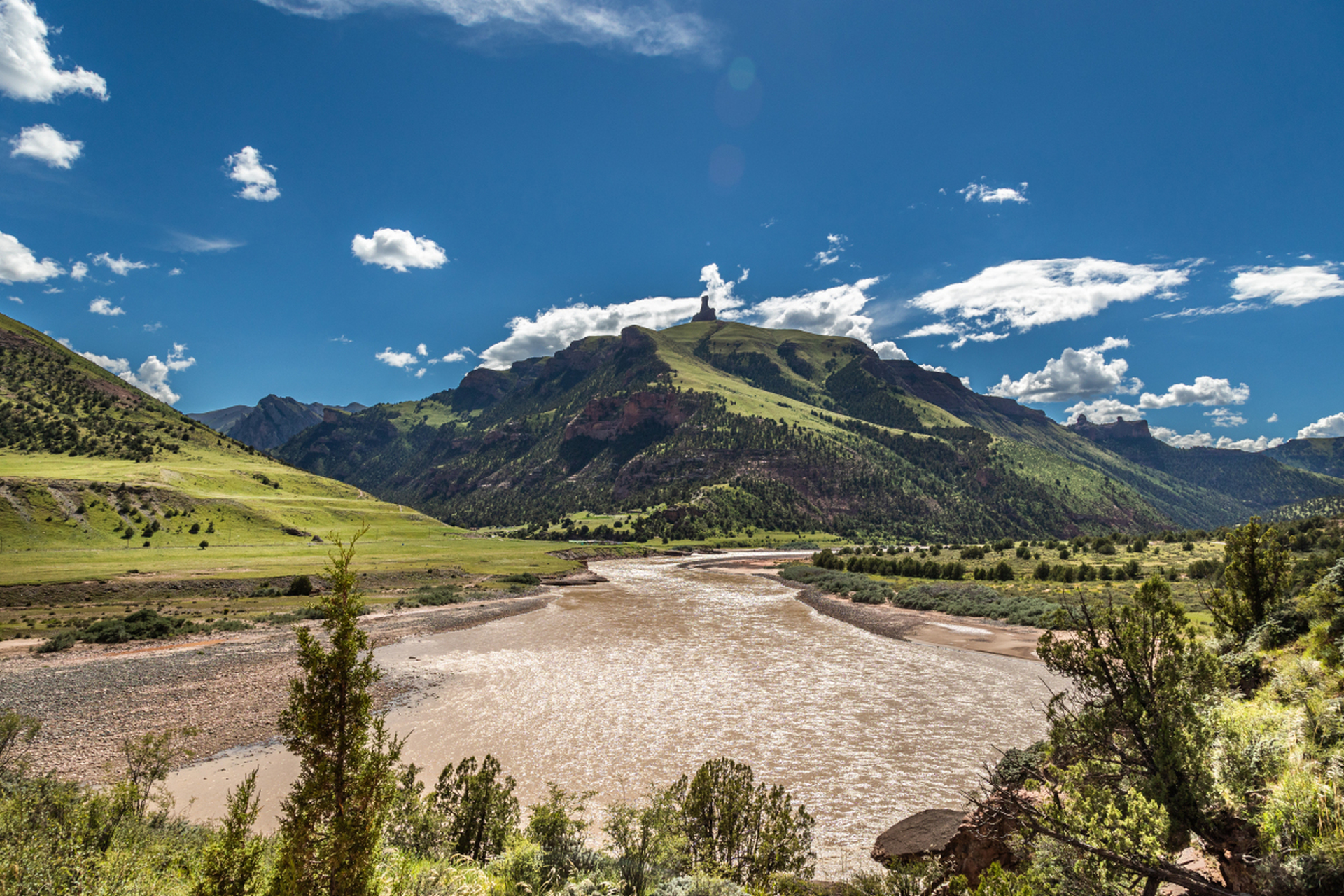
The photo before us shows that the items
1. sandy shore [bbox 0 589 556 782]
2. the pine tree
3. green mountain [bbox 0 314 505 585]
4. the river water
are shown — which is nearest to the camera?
the pine tree

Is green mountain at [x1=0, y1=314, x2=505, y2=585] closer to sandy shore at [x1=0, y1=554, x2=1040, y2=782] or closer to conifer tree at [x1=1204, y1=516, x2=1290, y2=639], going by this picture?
sandy shore at [x1=0, y1=554, x2=1040, y2=782]

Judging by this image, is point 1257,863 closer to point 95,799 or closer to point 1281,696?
point 1281,696

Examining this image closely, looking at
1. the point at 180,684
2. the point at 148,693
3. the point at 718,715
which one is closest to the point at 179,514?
the point at 180,684

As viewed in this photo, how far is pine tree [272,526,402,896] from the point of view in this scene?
19.2 feet

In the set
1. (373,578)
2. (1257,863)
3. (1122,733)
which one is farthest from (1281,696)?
(373,578)

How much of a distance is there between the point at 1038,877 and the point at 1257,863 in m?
2.04

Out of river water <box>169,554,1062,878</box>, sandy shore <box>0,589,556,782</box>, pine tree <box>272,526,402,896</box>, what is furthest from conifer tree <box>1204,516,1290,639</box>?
sandy shore <box>0,589,556,782</box>

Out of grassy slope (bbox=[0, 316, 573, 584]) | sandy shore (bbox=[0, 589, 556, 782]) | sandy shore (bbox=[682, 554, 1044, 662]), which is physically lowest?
sandy shore (bbox=[682, 554, 1044, 662])

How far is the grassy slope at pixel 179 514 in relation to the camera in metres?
57.4

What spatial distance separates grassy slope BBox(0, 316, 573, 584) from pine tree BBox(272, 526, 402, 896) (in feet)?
112

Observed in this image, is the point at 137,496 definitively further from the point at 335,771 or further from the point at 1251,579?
the point at 1251,579

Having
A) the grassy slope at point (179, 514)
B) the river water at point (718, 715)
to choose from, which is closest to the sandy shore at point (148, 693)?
the river water at point (718, 715)

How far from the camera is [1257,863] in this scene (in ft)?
18.1

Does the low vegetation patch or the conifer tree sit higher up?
the conifer tree
